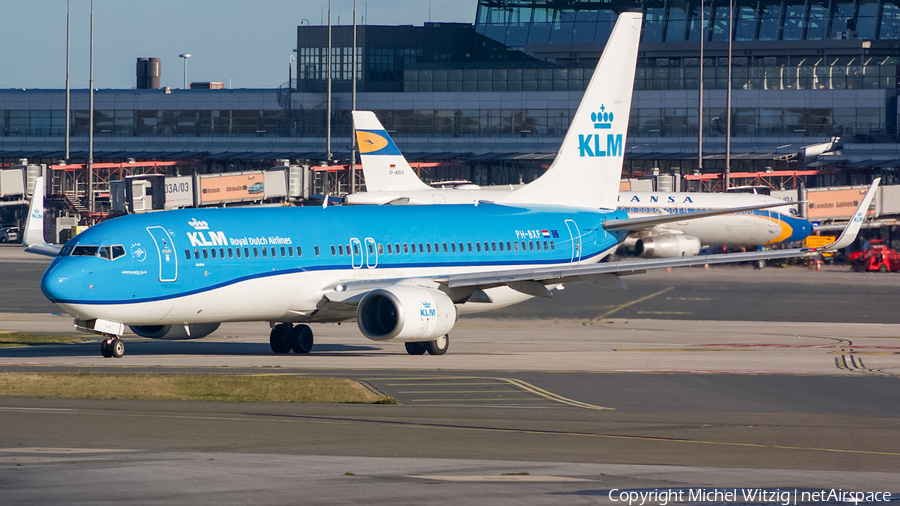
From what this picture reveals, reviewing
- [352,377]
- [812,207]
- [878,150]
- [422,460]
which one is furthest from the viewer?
[878,150]

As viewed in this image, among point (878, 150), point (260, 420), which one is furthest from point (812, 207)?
point (260, 420)

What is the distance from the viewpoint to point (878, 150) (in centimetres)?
9319

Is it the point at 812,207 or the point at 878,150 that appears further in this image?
the point at 878,150

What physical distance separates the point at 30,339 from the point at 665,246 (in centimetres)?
4068

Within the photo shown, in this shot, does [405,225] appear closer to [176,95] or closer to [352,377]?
[352,377]

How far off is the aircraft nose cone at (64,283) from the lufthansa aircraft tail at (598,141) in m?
17.1

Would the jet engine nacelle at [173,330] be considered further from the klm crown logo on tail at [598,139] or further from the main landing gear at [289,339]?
the klm crown logo on tail at [598,139]

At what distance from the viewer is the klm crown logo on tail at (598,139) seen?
140 ft

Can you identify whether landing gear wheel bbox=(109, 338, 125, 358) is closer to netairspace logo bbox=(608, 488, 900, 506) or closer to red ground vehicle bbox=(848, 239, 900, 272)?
netairspace logo bbox=(608, 488, 900, 506)

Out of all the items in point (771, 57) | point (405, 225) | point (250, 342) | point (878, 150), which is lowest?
point (250, 342)

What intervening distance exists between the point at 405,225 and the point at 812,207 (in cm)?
5134

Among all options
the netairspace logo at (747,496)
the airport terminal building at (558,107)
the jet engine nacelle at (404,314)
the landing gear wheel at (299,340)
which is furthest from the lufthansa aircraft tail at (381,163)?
the netairspace logo at (747,496)

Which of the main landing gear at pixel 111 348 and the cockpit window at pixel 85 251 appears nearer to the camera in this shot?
the cockpit window at pixel 85 251

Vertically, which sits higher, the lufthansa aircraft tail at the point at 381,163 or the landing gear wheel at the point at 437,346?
the lufthansa aircraft tail at the point at 381,163
